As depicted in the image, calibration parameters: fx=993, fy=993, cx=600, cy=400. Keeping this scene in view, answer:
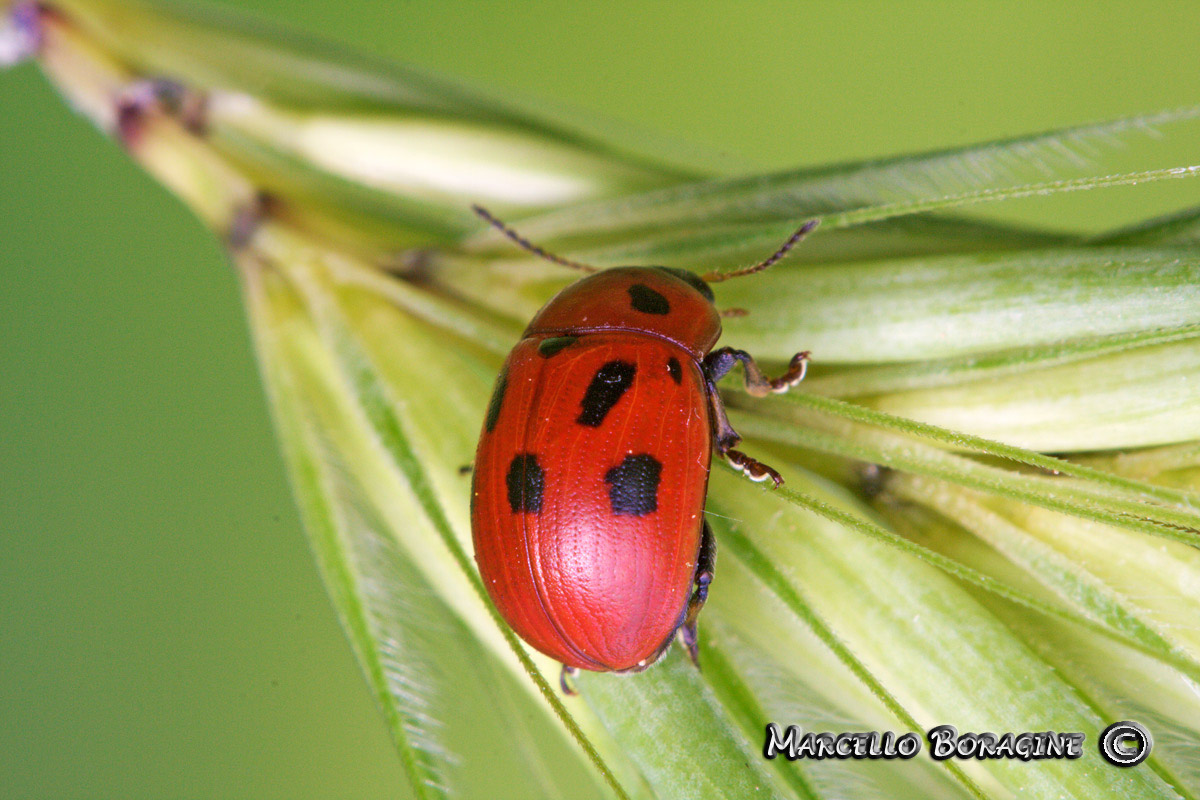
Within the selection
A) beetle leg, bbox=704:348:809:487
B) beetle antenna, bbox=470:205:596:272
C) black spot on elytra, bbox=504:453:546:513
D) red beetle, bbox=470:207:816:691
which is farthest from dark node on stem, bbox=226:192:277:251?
beetle leg, bbox=704:348:809:487

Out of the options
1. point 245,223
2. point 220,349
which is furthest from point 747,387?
point 220,349

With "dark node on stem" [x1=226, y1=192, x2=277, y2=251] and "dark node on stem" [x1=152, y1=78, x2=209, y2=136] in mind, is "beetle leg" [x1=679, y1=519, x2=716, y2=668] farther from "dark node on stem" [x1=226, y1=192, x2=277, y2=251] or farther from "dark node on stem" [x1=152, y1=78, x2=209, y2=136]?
"dark node on stem" [x1=152, y1=78, x2=209, y2=136]

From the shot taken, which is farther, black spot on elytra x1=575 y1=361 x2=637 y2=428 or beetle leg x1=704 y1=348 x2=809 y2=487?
black spot on elytra x1=575 y1=361 x2=637 y2=428

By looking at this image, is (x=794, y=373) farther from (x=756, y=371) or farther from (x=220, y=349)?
(x=220, y=349)

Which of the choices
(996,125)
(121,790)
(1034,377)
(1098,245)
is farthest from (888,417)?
(121,790)

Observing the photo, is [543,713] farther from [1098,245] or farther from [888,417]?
[1098,245]
